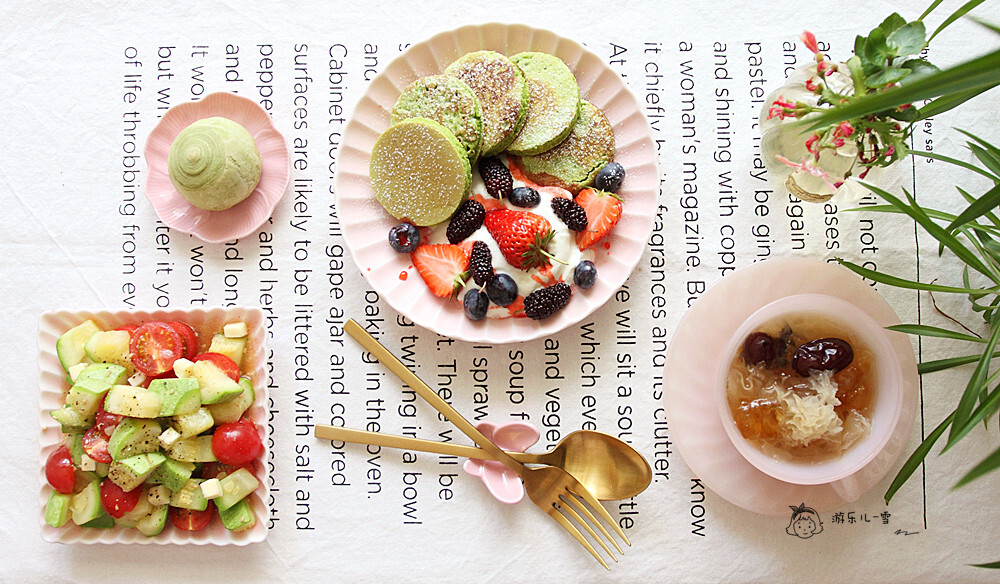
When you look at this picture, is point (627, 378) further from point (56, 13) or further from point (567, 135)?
point (56, 13)

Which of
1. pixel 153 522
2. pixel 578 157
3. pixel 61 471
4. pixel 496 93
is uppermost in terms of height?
pixel 496 93

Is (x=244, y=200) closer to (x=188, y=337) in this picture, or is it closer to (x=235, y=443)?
(x=188, y=337)

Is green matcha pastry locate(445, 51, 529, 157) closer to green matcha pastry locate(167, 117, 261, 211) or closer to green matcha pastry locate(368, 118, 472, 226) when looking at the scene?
green matcha pastry locate(368, 118, 472, 226)

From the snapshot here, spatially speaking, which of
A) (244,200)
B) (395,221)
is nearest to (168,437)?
(244,200)

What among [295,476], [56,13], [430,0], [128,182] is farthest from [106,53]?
[295,476]

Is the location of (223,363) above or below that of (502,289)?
below

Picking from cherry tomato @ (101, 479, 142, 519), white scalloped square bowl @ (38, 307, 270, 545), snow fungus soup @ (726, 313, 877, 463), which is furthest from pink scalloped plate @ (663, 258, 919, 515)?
cherry tomato @ (101, 479, 142, 519)
